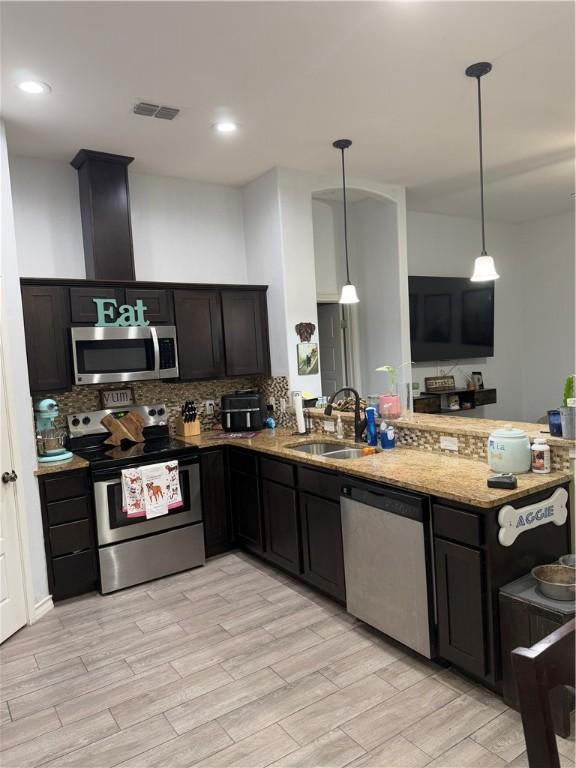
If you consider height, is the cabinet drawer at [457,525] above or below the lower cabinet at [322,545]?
above

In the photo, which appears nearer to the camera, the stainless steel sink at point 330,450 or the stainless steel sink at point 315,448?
the stainless steel sink at point 330,450

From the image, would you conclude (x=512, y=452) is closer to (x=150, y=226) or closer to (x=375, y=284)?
(x=375, y=284)

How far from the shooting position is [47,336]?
11.9ft

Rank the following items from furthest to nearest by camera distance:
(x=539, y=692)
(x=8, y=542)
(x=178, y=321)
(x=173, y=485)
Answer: (x=178, y=321), (x=173, y=485), (x=8, y=542), (x=539, y=692)

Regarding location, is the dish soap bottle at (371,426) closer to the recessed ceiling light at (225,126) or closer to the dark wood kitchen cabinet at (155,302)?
the dark wood kitchen cabinet at (155,302)

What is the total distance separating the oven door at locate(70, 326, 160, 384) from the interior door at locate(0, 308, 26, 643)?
697 millimetres

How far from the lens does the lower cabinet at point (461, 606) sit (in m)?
2.26

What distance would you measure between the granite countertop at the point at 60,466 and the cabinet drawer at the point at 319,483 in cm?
141

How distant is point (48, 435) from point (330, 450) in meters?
1.97

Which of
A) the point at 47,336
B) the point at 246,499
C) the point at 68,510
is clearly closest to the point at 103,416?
the point at 47,336

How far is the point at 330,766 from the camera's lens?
199 centimetres

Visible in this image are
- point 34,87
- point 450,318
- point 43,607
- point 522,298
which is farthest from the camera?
point 522,298

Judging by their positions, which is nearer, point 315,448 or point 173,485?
point 173,485

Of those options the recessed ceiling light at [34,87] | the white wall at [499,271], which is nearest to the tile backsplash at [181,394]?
the recessed ceiling light at [34,87]
